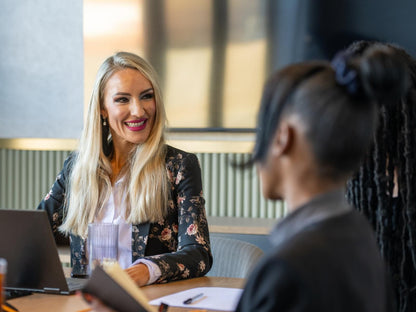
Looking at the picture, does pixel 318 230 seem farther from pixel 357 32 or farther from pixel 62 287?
pixel 357 32

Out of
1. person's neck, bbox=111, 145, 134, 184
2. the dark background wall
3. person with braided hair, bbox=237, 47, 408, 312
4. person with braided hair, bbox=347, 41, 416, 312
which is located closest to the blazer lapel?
person's neck, bbox=111, 145, 134, 184

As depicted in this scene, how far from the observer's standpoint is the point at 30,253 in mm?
1729

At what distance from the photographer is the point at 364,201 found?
1516 mm

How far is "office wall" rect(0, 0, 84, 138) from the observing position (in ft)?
14.1

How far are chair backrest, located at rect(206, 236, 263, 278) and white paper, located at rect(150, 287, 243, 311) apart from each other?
1.29ft

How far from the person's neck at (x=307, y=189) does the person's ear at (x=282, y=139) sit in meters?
0.05

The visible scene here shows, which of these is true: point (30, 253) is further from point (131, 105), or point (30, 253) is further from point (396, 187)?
point (396, 187)

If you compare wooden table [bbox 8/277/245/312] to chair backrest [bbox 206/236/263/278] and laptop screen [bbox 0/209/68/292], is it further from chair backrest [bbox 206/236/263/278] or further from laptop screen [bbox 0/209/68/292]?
chair backrest [bbox 206/236/263/278]

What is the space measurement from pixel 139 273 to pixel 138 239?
0.41 m

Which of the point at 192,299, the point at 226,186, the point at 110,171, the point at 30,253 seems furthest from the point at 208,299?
the point at 226,186

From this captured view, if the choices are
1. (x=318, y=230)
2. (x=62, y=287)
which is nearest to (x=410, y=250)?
(x=318, y=230)

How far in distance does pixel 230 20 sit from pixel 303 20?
0.44 m

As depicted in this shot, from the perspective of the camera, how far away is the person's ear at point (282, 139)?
36.9 inches

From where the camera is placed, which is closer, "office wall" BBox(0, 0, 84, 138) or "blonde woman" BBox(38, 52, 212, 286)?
"blonde woman" BBox(38, 52, 212, 286)
